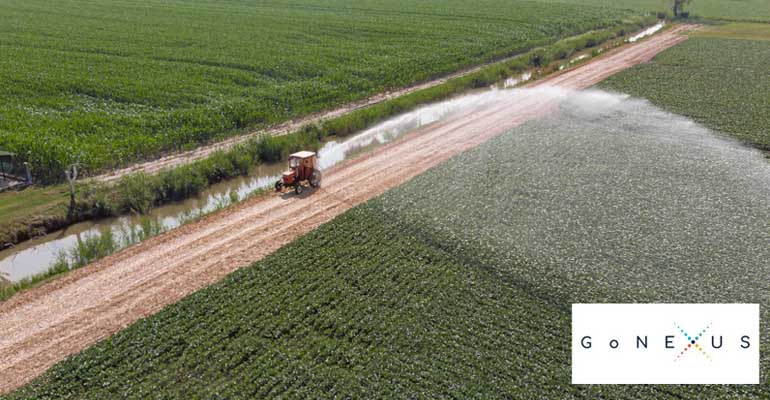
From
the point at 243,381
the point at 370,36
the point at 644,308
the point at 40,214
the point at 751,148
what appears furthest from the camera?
the point at 370,36

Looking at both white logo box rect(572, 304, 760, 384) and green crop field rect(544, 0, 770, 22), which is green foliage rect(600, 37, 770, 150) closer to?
white logo box rect(572, 304, 760, 384)

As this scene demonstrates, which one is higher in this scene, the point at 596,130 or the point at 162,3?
the point at 162,3

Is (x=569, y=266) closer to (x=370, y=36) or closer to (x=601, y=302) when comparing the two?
(x=601, y=302)

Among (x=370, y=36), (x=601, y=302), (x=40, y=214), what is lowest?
(x=601, y=302)

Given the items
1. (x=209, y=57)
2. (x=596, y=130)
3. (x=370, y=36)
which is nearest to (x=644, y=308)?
(x=596, y=130)

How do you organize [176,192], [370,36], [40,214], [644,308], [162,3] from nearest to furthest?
1. [644,308]
2. [40,214]
3. [176,192]
4. [370,36]
5. [162,3]

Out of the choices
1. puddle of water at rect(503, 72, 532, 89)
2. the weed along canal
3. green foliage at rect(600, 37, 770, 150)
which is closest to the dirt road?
the weed along canal

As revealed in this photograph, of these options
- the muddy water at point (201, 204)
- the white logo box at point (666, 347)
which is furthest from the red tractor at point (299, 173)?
the white logo box at point (666, 347)
